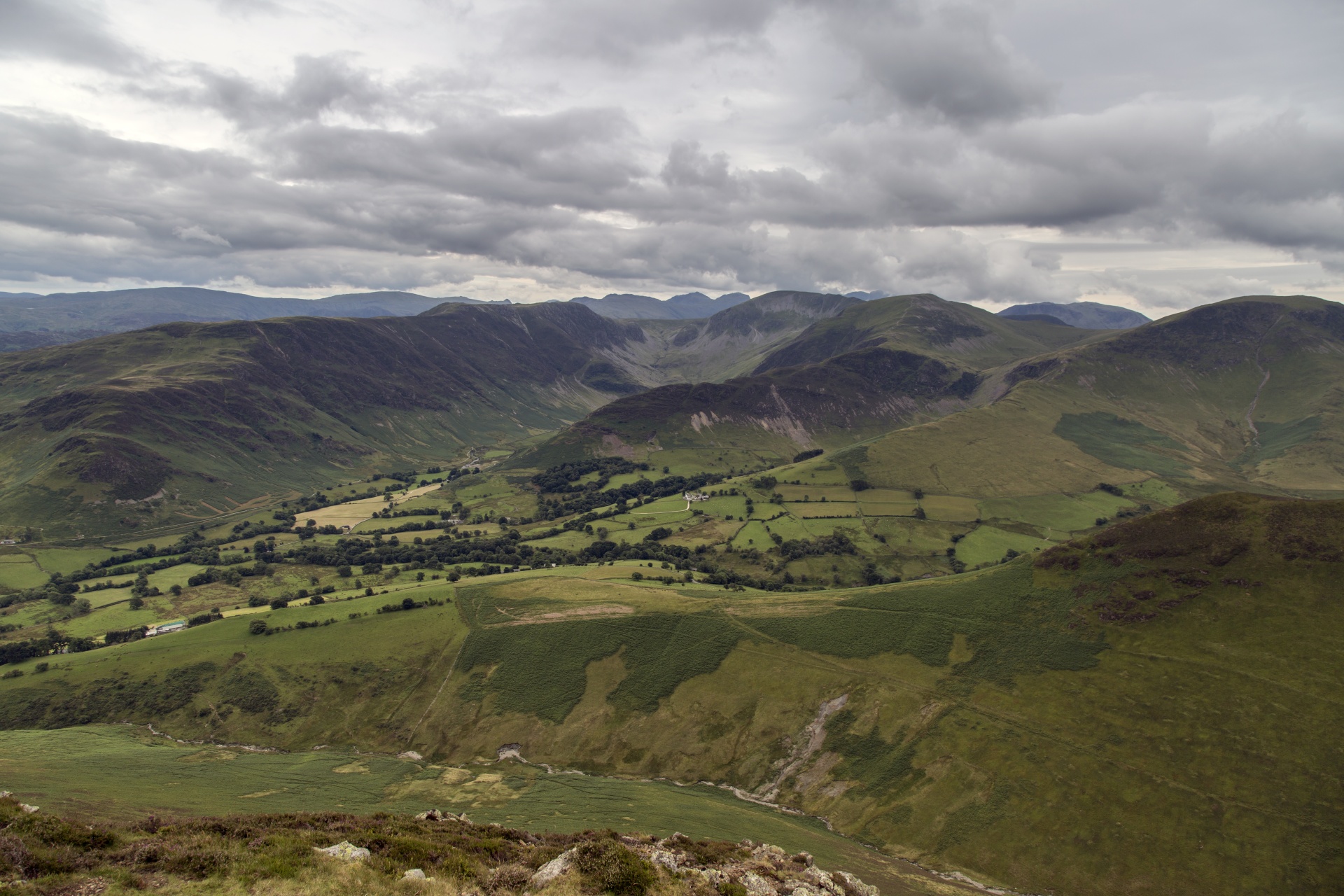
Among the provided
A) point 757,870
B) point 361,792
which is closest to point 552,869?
point 757,870

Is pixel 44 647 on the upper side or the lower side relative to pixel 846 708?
upper

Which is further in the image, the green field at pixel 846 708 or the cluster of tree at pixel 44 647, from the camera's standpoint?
the cluster of tree at pixel 44 647

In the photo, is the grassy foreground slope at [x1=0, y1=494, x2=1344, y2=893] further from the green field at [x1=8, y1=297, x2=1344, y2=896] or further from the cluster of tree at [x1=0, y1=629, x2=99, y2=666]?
the cluster of tree at [x1=0, y1=629, x2=99, y2=666]

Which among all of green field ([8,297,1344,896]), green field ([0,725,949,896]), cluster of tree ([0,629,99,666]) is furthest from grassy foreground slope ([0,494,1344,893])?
cluster of tree ([0,629,99,666])

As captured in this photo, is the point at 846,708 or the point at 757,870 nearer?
the point at 757,870

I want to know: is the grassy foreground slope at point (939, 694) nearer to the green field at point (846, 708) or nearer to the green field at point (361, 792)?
the green field at point (846, 708)

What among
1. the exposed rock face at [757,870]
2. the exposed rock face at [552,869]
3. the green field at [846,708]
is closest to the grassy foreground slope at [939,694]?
the green field at [846,708]

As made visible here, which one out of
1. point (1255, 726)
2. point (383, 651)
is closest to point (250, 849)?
point (383, 651)

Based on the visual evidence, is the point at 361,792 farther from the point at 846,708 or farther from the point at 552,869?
the point at 846,708

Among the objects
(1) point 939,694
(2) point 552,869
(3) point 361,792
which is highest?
(2) point 552,869

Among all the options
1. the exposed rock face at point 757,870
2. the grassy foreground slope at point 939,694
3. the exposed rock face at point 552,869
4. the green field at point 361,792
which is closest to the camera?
the exposed rock face at point 552,869
